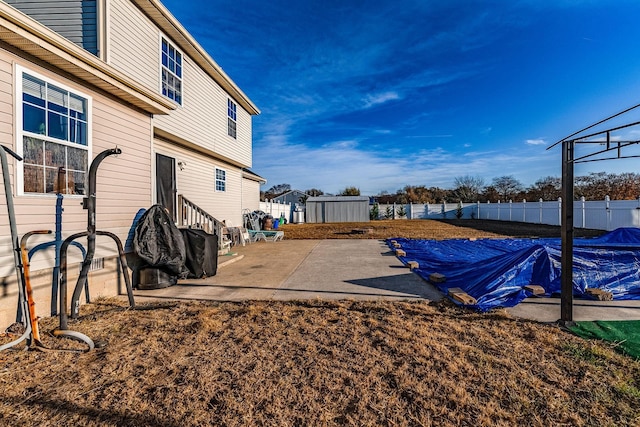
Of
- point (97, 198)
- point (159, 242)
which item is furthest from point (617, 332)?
point (97, 198)

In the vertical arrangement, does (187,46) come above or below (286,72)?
below

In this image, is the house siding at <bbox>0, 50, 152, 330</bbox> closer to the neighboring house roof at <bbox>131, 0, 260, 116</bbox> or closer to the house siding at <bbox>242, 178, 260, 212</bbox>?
the neighboring house roof at <bbox>131, 0, 260, 116</bbox>

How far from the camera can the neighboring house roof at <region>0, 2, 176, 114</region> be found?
10.3 ft

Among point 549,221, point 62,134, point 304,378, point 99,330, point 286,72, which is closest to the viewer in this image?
point 304,378

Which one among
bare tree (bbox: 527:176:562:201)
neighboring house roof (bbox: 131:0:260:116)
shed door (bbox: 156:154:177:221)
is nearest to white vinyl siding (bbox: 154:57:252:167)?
neighboring house roof (bbox: 131:0:260:116)

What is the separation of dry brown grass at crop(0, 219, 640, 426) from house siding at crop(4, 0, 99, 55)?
4738 millimetres

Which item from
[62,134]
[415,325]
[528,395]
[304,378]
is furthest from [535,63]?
[62,134]

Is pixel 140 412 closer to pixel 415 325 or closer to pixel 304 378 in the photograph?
pixel 304 378

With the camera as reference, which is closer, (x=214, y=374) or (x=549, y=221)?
(x=214, y=374)

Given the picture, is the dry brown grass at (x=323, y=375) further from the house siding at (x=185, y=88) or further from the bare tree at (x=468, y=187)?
the bare tree at (x=468, y=187)

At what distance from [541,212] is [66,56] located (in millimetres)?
23724

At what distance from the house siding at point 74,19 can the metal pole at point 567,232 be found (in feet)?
24.1

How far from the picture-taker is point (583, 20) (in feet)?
22.7

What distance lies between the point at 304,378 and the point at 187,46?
855cm
